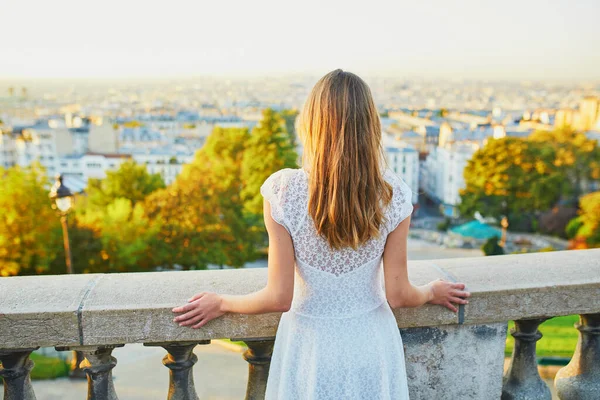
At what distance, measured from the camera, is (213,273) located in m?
2.33

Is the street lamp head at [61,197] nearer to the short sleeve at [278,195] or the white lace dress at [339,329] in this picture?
the white lace dress at [339,329]

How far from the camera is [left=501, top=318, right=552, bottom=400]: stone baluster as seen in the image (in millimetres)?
2387

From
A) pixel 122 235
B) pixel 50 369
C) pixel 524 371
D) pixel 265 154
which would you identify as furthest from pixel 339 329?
pixel 265 154

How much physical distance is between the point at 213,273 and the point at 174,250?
21020 millimetres

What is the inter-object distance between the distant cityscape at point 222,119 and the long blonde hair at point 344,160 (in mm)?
579

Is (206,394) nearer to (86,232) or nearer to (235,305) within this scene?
(235,305)

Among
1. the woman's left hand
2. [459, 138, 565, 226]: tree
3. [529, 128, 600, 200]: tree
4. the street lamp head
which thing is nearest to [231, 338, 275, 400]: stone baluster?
the woman's left hand

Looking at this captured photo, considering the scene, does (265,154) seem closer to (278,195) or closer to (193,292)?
(193,292)

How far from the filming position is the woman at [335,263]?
5.64 ft

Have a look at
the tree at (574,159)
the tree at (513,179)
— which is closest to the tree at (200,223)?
the tree at (513,179)

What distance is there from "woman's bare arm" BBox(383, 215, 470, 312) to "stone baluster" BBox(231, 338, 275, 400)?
55 cm

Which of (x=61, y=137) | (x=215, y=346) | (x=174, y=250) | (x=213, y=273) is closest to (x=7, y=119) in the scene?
(x=61, y=137)

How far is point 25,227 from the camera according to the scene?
60.8 feet

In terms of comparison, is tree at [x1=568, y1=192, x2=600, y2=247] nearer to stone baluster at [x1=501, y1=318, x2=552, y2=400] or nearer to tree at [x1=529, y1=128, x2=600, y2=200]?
tree at [x1=529, y1=128, x2=600, y2=200]
